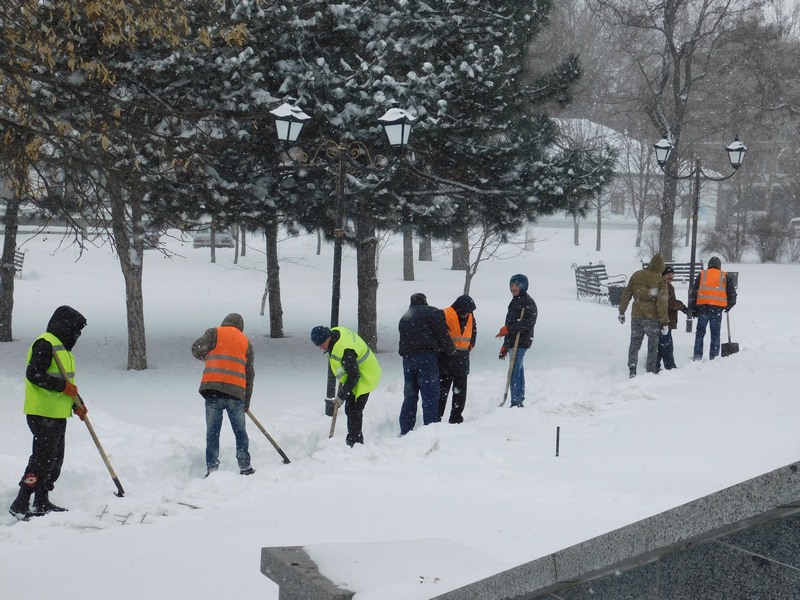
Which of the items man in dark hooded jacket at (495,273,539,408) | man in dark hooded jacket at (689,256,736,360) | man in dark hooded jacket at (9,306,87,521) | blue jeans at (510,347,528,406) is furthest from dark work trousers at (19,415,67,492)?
man in dark hooded jacket at (689,256,736,360)

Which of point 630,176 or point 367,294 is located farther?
point 630,176

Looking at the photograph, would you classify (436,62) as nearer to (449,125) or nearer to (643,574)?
(449,125)

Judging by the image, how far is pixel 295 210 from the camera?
50.8ft

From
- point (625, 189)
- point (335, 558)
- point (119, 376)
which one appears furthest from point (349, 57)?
point (625, 189)

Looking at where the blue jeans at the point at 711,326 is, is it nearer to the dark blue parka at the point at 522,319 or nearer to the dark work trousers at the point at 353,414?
the dark blue parka at the point at 522,319

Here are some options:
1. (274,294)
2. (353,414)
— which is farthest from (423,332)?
(274,294)

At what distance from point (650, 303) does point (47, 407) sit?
8.29 meters

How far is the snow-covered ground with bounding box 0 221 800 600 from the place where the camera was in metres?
5.28

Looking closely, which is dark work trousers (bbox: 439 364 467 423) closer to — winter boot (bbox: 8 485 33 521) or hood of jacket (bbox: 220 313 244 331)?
hood of jacket (bbox: 220 313 244 331)

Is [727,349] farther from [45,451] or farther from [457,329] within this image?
[45,451]

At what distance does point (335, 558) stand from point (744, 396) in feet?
27.2

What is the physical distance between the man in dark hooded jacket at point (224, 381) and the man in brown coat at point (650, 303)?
5958mm

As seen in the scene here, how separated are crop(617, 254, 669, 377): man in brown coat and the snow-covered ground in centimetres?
70

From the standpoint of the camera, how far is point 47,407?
7.34 metres
